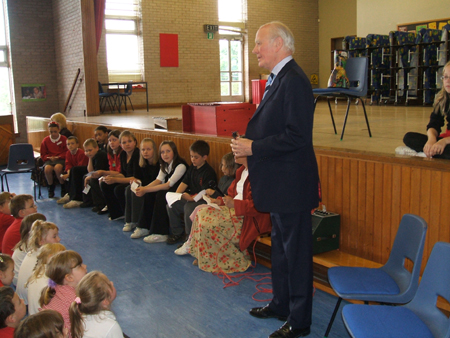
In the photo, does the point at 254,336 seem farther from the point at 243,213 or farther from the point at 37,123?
the point at 37,123

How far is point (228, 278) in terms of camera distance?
3.41 meters

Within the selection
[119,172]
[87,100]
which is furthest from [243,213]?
[87,100]

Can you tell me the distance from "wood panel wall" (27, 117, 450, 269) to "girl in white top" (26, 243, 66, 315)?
203 centimetres

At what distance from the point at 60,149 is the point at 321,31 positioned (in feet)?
40.4

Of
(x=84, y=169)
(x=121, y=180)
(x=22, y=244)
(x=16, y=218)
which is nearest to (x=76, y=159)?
(x=84, y=169)

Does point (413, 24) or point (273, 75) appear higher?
A: point (413, 24)

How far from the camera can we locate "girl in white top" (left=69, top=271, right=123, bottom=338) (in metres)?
1.97

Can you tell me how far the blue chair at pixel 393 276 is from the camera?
6.92ft

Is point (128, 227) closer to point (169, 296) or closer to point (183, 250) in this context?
point (183, 250)

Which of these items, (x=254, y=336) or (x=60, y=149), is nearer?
(x=254, y=336)

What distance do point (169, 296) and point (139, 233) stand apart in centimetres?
152

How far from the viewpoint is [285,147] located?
86.6 inches

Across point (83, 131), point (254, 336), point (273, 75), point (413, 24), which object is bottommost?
point (254, 336)

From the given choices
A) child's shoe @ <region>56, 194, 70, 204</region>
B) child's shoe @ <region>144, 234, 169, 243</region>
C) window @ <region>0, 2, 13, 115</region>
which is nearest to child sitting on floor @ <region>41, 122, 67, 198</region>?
child's shoe @ <region>56, 194, 70, 204</region>
